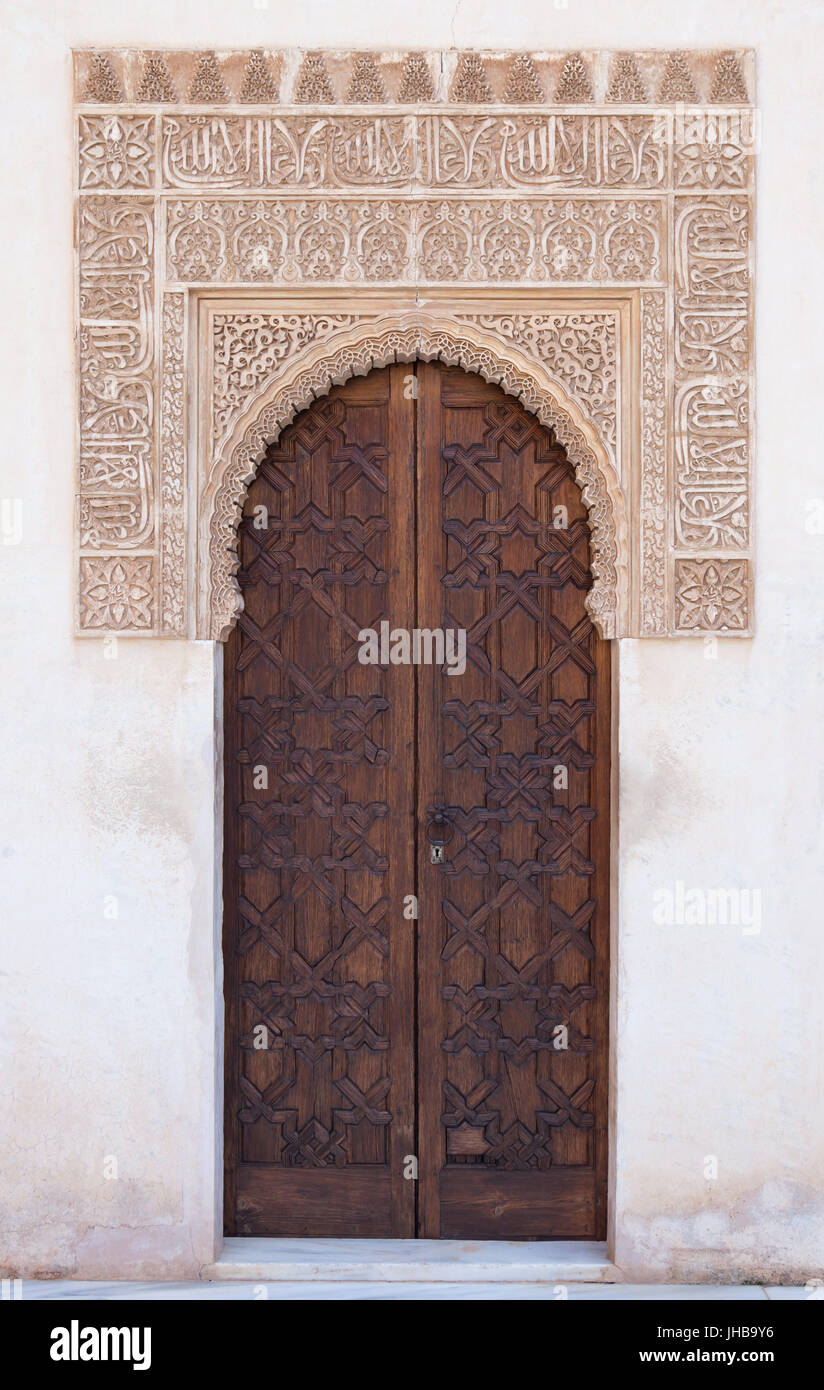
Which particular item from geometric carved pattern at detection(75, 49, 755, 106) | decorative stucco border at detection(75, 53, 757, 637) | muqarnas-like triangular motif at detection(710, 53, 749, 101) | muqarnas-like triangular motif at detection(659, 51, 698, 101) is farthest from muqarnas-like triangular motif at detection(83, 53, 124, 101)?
muqarnas-like triangular motif at detection(710, 53, 749, 101)

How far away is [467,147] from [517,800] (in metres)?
1.49

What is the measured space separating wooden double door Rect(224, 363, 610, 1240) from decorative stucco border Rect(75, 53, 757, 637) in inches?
9.7

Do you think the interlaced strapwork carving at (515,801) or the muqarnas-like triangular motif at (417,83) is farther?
the interlaced strapwork carving at (515,801)

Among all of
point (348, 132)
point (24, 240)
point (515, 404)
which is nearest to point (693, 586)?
Answer: point (515, 404)

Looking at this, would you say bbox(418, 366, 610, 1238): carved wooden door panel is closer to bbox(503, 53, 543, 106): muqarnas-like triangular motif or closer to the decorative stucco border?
the decorative stucco border

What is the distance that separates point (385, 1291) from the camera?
2.64 m

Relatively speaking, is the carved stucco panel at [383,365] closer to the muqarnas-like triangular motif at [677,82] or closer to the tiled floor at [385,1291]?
the muqarnas-like triangular motif at [677,82]

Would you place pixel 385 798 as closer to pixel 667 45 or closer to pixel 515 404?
pixel 515 404

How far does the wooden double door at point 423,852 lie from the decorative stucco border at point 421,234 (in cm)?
25

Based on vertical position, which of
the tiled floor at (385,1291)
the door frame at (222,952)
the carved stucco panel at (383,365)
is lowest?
the tiled floor at (385,1291)

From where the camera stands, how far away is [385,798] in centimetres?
283

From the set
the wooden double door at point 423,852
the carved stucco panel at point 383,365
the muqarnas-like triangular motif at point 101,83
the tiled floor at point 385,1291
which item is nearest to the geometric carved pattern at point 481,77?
the muqarnas-like triangular motif at point 101,83

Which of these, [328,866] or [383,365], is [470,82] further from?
[328,866]

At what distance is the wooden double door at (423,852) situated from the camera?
111 inches
